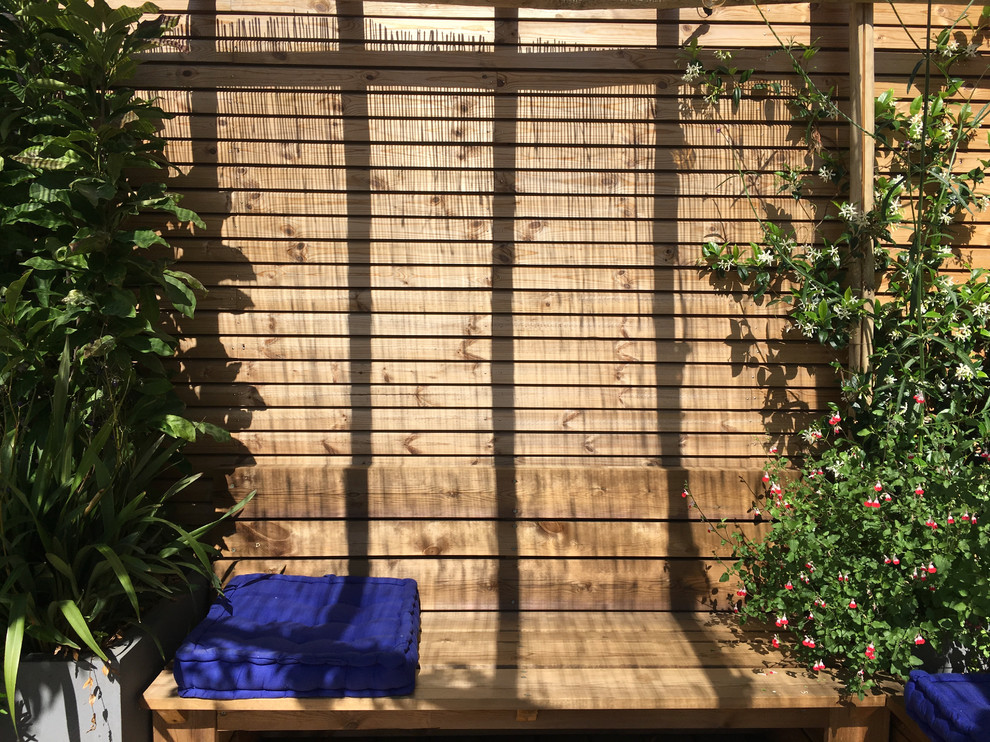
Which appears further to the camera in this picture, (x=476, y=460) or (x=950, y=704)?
(x=476, y=460)

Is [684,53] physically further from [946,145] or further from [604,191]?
[946,145]

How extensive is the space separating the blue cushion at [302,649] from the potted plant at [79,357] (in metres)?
0.21

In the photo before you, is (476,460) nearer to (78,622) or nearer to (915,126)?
(78,622)

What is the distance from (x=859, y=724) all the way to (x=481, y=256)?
1.97 meters

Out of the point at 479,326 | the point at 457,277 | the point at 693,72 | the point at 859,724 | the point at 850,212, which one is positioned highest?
the point at 693,72

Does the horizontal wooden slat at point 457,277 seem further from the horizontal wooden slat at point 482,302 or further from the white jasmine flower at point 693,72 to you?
the white jasmine flower at point 693,72

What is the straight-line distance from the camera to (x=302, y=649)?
7.13 ft

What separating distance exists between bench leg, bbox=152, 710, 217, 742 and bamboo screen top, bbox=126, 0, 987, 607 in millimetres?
694

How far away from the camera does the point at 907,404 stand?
2609 mm

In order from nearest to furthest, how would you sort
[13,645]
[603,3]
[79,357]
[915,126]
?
[13,645]
[79,357]
[603,3]
[915,126]

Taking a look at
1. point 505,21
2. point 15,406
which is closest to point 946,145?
point 505,21

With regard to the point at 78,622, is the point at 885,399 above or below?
above

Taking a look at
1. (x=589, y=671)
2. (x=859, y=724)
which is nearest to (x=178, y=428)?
(x=589, y=671)

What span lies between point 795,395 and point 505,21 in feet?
5.84
